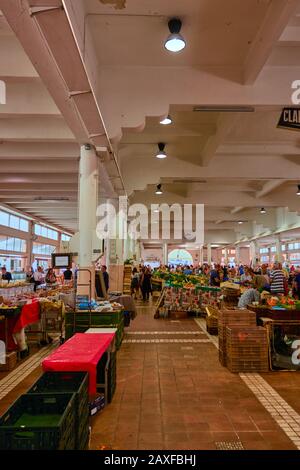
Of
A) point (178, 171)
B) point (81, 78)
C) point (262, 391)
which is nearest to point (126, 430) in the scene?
point (262, 391)

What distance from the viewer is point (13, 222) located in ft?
63.6

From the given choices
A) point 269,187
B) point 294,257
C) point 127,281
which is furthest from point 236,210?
point 294,257

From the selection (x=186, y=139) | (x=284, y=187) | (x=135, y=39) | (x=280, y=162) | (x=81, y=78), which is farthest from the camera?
(x=284, y=187)

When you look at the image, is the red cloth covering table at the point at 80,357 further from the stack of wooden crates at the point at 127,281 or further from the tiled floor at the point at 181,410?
the stack of wooden crates at the point at 127,281

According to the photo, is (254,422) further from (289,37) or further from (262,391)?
(289,37)

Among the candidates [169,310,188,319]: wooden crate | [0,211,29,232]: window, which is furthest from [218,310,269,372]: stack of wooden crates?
[0,211,29,232]: window

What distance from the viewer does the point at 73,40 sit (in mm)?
3139

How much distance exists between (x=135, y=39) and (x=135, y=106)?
1.01 m

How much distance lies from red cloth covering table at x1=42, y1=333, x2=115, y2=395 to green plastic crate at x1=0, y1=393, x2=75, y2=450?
545 mm

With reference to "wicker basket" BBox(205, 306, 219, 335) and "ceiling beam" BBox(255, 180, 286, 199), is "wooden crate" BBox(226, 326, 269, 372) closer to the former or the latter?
"wicker basket" BBox(205, 306, 219, 335)

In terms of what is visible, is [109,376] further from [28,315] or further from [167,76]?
[167,76]

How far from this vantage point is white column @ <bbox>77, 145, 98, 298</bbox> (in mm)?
6551

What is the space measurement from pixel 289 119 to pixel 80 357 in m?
4.82

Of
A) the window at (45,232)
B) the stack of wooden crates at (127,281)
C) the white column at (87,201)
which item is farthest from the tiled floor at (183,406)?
the window at (45,232)
